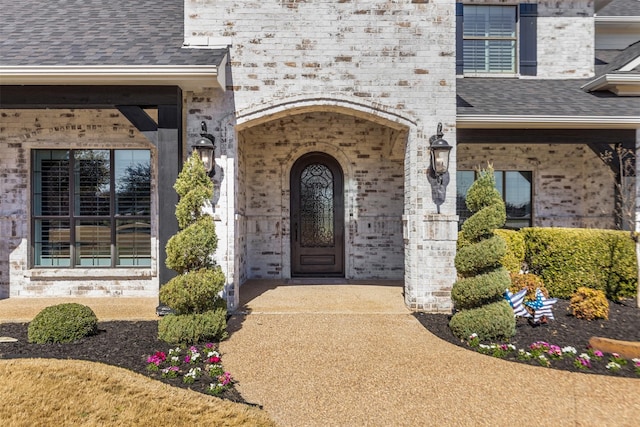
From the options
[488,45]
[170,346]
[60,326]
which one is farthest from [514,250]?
[60,326]

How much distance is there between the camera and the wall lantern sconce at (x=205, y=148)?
5262 millimetres

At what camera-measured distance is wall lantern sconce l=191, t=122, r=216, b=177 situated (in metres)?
5.26

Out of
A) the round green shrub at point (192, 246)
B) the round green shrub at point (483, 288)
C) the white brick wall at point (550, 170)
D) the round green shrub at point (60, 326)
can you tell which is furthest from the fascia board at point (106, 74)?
the white brick wall at point (550, 170)

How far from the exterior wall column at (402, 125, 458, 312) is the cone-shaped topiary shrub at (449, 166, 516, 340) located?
848mm

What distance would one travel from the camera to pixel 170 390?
10.7 feet

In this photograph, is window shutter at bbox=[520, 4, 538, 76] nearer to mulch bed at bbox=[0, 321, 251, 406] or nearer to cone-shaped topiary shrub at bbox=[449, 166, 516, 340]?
cone-shaped topiary shrub at bbox=[449, 166, 516, 340]

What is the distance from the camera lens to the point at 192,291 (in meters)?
4.38

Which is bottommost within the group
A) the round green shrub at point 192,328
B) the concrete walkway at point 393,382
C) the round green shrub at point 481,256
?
the concrete walkway at point 393,382

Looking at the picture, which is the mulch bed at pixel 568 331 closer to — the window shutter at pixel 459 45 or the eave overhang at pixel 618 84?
the eave overhang at pixel 618 84

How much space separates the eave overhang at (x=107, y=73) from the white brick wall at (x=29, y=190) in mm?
1488

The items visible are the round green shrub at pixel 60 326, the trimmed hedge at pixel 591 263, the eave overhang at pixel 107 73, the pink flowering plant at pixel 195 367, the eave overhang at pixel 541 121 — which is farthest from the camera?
the eave overhang at pixel 541 121

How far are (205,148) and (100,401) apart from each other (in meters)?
3.38

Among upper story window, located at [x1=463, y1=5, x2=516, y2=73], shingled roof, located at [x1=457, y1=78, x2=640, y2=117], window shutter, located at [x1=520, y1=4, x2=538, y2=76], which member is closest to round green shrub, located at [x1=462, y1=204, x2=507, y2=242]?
shingled roof, located at [x1=457, y1=78, x2=640, y2=117]

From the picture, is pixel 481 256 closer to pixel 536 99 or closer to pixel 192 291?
pixel 192 291
